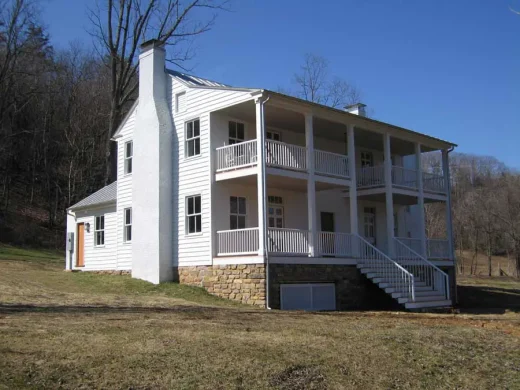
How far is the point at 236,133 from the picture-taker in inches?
857

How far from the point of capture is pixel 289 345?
9.80m

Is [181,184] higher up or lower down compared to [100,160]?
lower down

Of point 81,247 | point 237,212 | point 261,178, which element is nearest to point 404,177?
point 237,212

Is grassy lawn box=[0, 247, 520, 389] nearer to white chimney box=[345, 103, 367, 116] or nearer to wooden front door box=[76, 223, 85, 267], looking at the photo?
wooden front door box=[76, 223, 85, 267]

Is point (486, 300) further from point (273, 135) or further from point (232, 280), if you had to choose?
point (232, 280)

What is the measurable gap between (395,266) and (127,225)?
1064cm

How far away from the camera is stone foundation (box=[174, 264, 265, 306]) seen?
1830 cm

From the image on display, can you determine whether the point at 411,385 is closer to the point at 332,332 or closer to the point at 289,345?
the point at 289,345

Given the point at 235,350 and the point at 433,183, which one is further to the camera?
the point at 433,183

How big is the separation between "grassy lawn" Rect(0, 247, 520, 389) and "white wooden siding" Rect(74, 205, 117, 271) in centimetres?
993

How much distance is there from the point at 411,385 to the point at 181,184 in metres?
14.4

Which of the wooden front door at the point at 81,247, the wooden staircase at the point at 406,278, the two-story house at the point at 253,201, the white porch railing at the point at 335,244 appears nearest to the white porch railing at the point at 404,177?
the two-story house at the point at 253,201

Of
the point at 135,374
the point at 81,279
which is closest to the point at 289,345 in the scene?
the point at 135,374

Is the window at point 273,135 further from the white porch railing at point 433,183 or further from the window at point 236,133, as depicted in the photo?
the white porch railing at point 433,183
